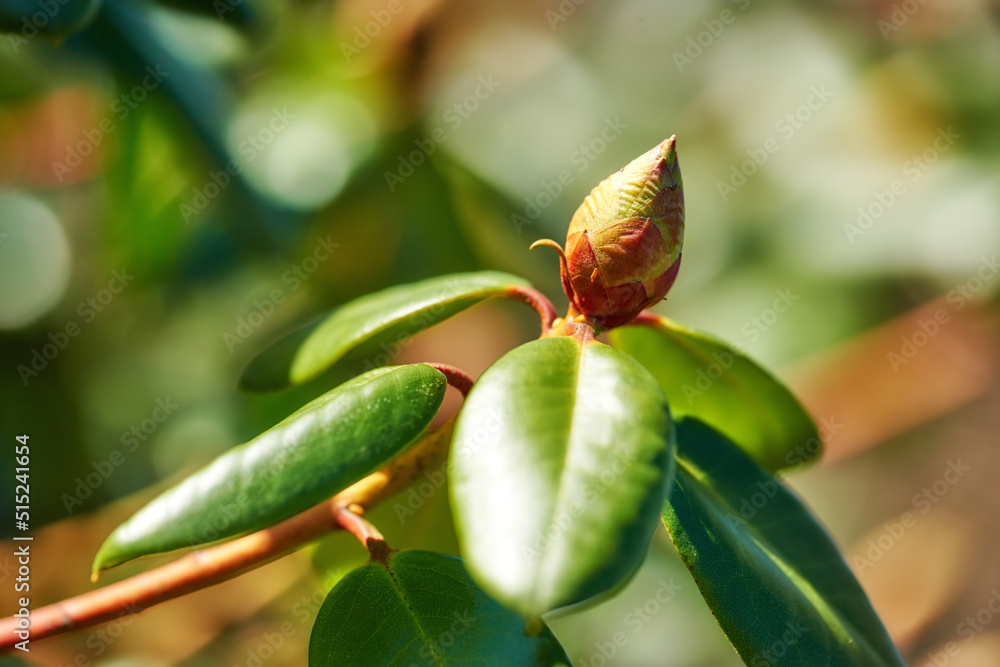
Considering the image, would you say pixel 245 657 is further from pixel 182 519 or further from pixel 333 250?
pixel 182 519
